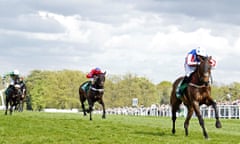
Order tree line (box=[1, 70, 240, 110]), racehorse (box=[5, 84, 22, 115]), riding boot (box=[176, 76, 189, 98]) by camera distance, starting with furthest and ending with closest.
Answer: tree line (box=[1, 70, 240, 110]) < racehorse (box=[5, 84, 22, 115]) < riding boot (box=[176, 76, 189, 98])

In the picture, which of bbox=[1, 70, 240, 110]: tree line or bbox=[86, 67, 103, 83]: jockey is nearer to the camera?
bbox=[86, 67, 103, 83]: jockey

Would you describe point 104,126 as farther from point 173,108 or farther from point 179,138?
point 179,138

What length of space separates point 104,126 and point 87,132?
7.77 feet

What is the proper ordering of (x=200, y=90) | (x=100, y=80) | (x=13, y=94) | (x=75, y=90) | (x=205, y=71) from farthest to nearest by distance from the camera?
A: (x=75, y=90) < (x=13, y=94) < (x=100, y=80) < (x=200, y=90) < (x=205, y=71)

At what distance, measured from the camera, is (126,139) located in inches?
609

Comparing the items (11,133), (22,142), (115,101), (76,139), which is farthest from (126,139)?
(115,101)

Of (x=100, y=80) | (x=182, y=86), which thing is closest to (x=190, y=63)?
(x=182, y=86)

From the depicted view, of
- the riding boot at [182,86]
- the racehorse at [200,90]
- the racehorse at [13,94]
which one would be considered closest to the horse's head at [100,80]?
the racehorse at [13,94]

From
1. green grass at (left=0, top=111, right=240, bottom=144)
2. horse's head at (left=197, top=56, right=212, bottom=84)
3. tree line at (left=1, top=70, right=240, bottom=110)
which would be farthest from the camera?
tree line at (left=1, top=70, right=240, bottom=110)

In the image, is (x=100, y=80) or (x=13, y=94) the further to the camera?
(x=13, y=94)

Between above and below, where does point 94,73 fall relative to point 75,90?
below

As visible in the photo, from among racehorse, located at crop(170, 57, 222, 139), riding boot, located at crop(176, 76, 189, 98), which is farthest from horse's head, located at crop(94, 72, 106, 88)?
racehorse, located at crop(170, 57, 222, 139)

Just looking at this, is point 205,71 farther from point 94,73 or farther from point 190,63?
point 94,73

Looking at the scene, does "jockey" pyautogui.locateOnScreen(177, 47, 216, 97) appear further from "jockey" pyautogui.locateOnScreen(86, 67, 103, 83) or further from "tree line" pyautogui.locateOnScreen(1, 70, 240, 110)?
"tree line" pyautogui.locateOnScreen(1, 70, 240, 110)
